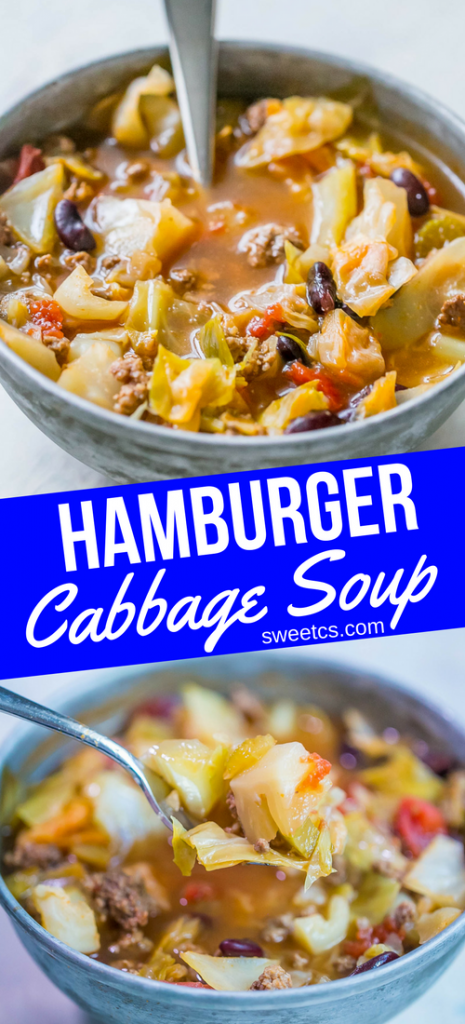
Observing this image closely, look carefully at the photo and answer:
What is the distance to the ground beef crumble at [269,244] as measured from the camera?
4.56 ft

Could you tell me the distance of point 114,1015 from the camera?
46.6 inches

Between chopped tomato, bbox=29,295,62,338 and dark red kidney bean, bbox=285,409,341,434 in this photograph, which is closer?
dark red kidney bean, bbox=285,409,341,434

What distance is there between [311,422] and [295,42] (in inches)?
44.5

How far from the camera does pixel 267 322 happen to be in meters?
1.32

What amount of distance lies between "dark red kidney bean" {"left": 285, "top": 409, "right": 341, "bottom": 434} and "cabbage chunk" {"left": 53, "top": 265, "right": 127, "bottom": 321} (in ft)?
1.06

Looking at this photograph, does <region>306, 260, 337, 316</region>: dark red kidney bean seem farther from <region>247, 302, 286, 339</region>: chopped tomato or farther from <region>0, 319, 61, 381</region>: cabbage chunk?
<region>0, 319, 61, 381</region>: cabbage chunk

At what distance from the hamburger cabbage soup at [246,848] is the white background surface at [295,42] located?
0.17 meters

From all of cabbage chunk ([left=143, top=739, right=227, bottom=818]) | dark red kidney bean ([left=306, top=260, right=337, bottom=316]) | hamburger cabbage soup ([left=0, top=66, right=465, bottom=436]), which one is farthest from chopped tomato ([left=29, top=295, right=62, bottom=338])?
cabbage chunk ([left=143, top=739, right=227, bottom=818])

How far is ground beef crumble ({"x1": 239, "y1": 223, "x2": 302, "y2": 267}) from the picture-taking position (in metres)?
1.39

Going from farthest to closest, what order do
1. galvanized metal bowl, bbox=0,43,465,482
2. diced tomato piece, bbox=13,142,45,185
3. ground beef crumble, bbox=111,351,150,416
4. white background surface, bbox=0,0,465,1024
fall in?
1. white background surface, bbox=0,0,465,1024
2. diced tomato piece, bbox=13,142,45,185
3. ground beef crumble, bbox=111,351,150,416
4. galvanized metal bowl, bbox=0,43,465,482

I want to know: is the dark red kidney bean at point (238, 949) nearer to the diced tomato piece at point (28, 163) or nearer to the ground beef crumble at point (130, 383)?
the ground beef crumble at point (130, 383)

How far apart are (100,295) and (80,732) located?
640 mm

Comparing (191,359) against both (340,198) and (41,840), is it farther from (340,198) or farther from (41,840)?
(41,840)

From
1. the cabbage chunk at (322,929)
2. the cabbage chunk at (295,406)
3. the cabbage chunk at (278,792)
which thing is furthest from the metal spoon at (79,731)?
the cabbage chunk at (295,406)
